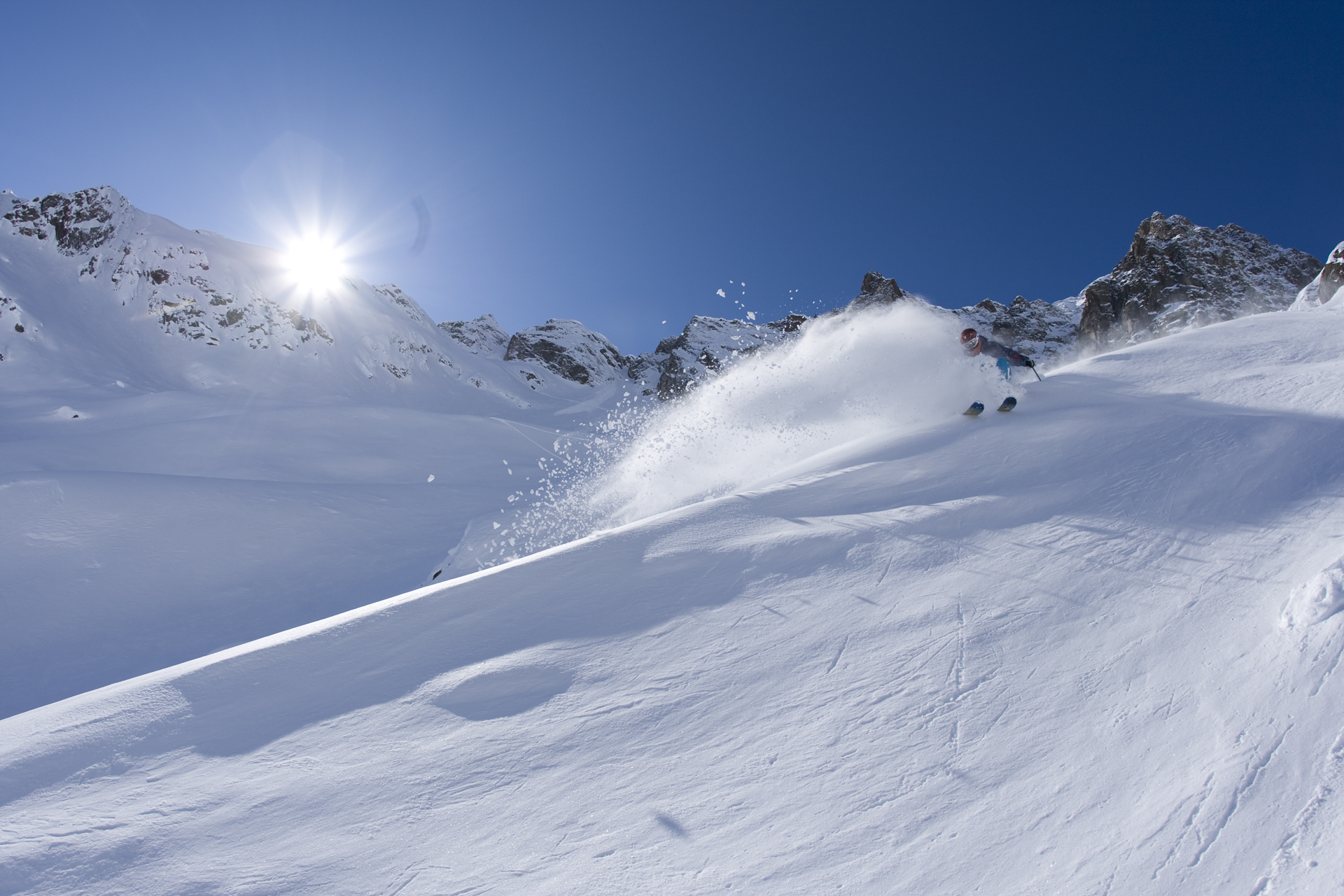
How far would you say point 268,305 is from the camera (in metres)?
39.6

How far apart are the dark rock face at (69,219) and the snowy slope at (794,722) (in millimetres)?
51780

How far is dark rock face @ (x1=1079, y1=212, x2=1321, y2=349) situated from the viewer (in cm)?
5934

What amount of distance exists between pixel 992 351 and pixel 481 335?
3671 inches

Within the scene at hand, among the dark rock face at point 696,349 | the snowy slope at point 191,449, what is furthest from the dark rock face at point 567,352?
the snowy slope at point 191,449

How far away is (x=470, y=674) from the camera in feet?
11.0

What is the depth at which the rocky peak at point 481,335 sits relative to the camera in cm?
8822

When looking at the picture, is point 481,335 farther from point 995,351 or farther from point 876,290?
point 995,351

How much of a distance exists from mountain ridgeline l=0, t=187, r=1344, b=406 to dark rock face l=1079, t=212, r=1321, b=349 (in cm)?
19

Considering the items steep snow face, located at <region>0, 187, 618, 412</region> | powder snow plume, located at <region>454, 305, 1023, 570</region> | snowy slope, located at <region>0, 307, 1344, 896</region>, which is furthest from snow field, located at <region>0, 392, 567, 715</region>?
steep snow face, located at <region>0, 187, 618, 412</region>

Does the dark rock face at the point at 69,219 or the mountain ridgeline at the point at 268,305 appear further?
the dark rock face at the point at 69,219

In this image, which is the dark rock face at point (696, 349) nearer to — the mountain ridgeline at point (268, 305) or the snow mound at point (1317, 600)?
the mountain ridgeline at point (268, 305)

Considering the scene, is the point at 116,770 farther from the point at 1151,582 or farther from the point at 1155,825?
the point at 1151,582

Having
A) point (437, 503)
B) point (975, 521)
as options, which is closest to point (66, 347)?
point (437, 503)

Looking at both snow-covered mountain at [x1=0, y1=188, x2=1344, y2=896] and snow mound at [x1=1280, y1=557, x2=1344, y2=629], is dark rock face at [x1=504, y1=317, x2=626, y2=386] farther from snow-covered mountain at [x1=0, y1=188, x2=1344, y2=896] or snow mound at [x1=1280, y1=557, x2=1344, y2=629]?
snow mound at [x1=1280, y1=557, x2=1344, y2=629]
